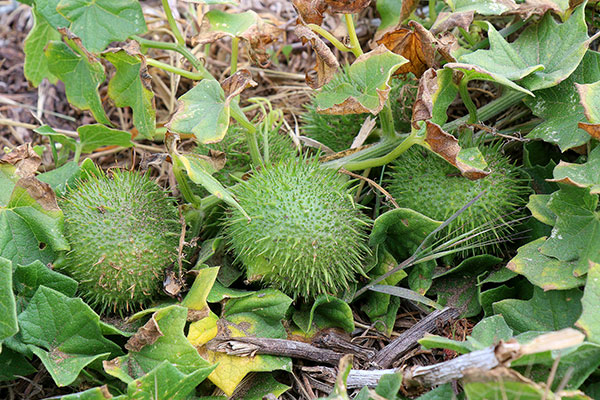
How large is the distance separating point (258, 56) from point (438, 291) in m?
0.98

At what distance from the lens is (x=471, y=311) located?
1.72 metres

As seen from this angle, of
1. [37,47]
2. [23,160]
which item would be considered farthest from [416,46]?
[37,47]

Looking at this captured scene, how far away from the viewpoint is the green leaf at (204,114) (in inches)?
61.1

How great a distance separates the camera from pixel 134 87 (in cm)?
188

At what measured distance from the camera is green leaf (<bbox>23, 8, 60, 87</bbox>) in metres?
2.17

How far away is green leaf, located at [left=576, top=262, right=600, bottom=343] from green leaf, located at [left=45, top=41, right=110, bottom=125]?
158 centimetres

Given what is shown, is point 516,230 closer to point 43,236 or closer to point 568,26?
point 568,26

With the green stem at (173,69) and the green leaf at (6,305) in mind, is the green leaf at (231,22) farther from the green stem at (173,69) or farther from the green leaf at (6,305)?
the green leaf at (6,305)

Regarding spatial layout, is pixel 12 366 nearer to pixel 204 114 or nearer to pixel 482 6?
pixel 204 114

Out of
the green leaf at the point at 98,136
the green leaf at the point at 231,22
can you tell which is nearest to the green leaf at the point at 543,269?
the green leaf at the point at 231,22

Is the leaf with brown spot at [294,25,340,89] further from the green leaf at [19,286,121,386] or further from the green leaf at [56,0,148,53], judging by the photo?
the green leaf at [19,286,121,386]

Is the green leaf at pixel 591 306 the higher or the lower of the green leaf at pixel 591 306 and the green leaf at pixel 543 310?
the higher

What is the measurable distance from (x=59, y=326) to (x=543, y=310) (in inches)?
49.3

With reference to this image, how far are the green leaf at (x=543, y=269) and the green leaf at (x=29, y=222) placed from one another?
1239 mm
